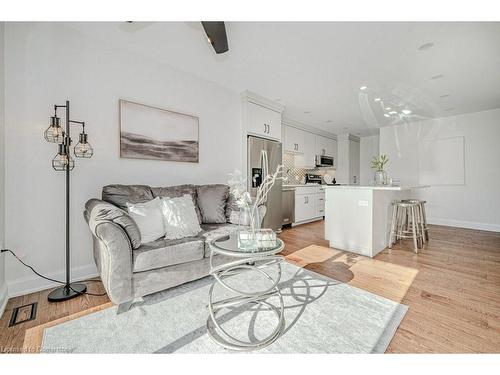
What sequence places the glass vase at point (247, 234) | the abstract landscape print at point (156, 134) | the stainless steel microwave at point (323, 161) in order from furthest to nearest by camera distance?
the stainless steel microwave at point (323, 161) → the abstract landscape print at point (156, 134) → the glass vase at point (247, 234)

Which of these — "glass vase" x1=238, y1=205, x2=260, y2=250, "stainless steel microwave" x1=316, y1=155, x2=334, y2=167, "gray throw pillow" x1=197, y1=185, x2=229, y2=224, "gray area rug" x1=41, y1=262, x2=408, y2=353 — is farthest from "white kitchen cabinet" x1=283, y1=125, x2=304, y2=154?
"gray area rug" x1=41, y1=262, x2=408, y2=353

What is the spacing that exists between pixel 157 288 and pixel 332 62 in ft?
10.7

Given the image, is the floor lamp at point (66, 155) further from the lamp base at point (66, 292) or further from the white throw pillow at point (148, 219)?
the white throw pillow at point (148, 219)

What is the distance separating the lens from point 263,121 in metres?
4.26

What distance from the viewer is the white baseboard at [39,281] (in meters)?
1.98

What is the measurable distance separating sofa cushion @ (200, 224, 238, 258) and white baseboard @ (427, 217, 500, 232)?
541cm

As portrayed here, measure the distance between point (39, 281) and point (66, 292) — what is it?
38cm

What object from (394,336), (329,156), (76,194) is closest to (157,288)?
(76,194)

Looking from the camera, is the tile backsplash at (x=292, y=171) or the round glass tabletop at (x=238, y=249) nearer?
the round glass tabletop at (x=238, y=249)

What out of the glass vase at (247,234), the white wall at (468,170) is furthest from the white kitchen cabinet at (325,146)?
the glass vase at (247,234)

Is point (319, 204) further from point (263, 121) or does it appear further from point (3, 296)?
point (3, 296)

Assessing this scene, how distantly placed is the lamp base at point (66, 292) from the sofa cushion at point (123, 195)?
0.81 meters

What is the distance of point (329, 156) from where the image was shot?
22.5 ft

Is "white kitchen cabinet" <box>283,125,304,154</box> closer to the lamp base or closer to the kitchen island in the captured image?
the kitchen island
